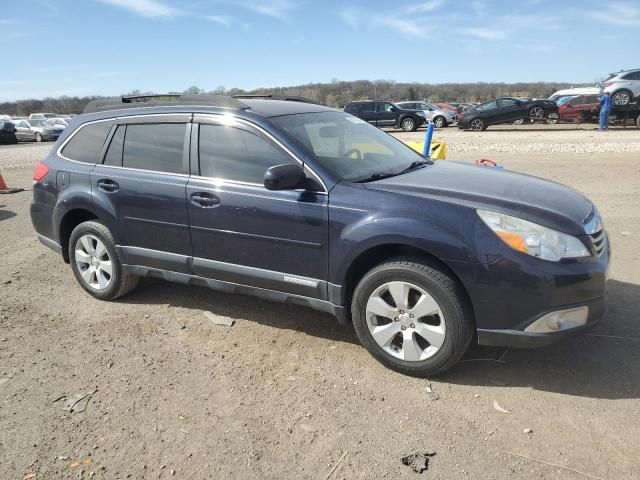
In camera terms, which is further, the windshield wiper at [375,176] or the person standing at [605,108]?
the person standing at [605,108]

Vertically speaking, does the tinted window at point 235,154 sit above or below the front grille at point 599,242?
above

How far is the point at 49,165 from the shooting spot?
5.12 metres

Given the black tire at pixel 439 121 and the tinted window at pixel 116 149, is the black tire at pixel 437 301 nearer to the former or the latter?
the tinted window at pixel 116 149

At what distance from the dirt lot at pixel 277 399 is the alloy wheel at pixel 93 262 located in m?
0.23

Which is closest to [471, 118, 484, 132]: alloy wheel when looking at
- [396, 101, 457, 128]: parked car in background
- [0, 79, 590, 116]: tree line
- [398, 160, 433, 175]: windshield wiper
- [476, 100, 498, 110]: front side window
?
[476, 100, 498, 110]: front side window

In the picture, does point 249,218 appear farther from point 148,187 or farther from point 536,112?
point 536,112

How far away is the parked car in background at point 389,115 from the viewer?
27.5 metres

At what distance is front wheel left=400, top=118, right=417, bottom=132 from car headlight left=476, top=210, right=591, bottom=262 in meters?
25.3

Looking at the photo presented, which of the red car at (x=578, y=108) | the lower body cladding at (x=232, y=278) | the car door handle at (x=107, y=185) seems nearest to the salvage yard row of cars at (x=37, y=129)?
the red car at (x=578, y=108)

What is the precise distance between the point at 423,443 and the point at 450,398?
48cm

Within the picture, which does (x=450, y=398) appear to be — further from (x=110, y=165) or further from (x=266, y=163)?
(x=110, y=165)

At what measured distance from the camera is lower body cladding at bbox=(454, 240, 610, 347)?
10.0ft

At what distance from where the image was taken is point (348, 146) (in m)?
4.24

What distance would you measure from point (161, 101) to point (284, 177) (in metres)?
1.82
